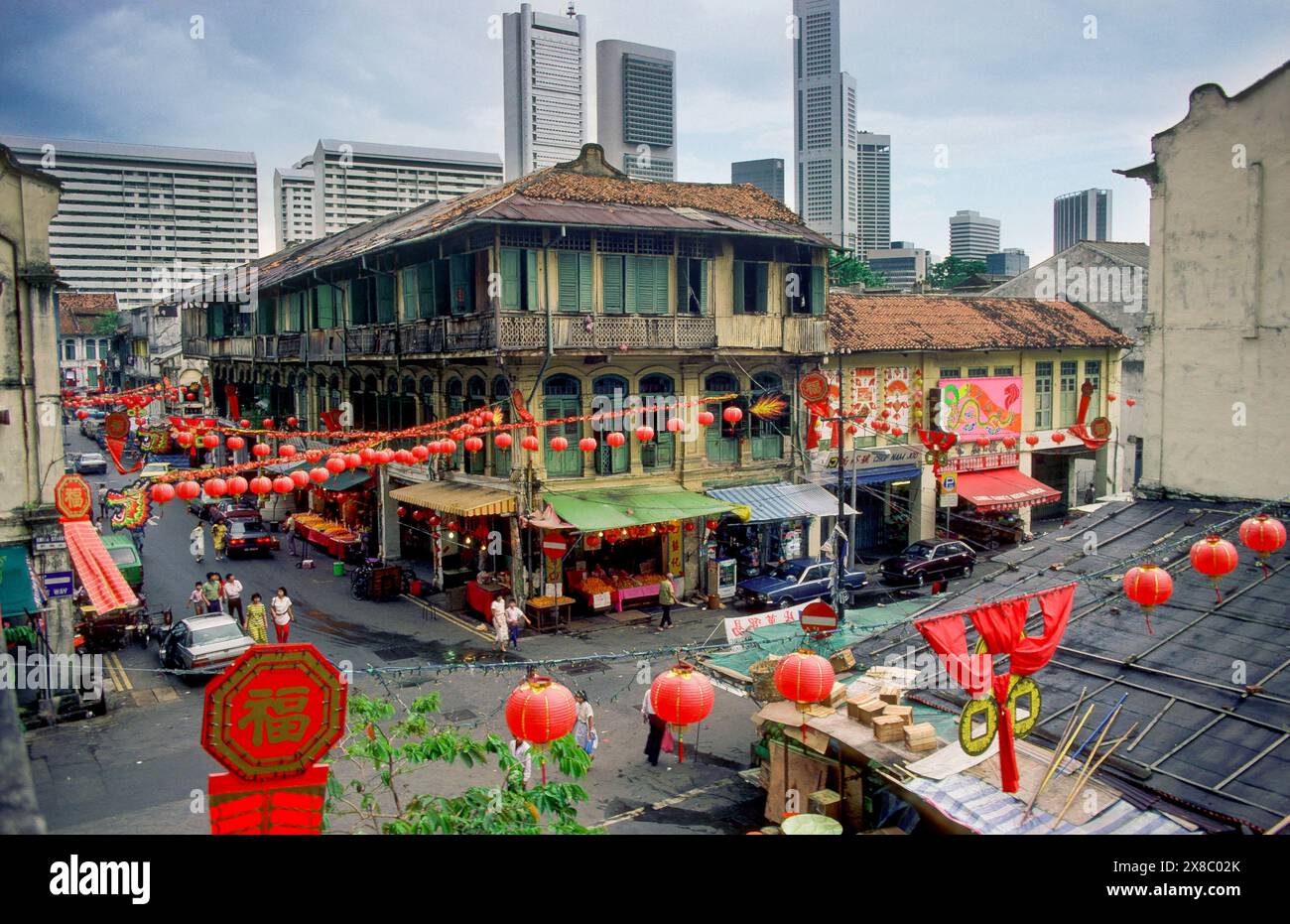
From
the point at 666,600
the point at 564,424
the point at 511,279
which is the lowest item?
the point at 666,600

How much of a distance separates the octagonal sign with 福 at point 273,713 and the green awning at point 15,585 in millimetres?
13310

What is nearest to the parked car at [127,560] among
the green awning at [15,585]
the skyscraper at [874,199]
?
the green awning at [15,585]

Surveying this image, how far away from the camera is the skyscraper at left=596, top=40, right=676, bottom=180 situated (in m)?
78.8

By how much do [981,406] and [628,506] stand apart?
52.1 feet

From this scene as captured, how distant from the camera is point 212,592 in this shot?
24.2 m

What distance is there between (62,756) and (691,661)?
11014mm

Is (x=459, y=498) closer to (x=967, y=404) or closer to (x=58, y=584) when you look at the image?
(x=58, y=584)

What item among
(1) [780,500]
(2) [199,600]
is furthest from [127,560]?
(1) [780,500]

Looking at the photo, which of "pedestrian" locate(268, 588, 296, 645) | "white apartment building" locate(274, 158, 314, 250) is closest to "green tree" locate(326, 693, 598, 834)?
"pedestrian" locate(268, 588, 296, 645)

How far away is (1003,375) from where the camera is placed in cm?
3538

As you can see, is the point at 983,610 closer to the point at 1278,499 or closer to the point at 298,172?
the point at 1278,499

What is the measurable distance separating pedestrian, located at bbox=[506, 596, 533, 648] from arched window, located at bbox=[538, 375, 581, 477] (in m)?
3.95

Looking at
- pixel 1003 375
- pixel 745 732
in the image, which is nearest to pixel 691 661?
pixel 745 732

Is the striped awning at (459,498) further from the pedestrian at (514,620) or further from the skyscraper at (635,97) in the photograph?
the skyscraper at (635,97)
